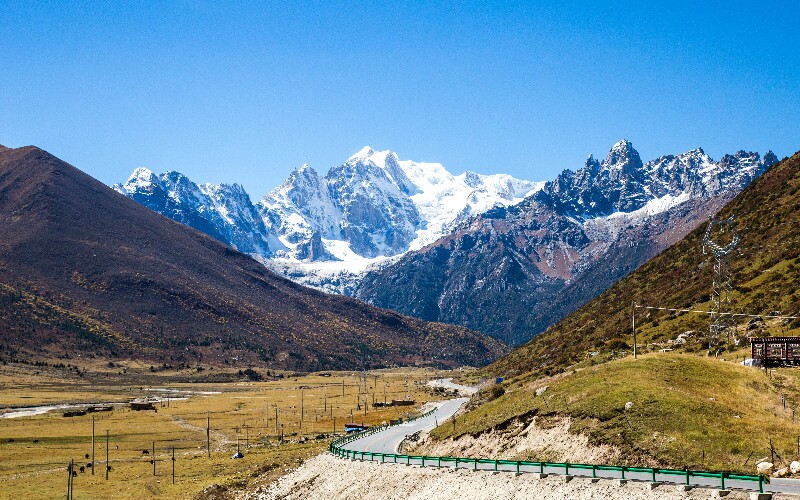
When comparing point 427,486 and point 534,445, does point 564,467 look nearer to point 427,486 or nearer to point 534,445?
point 427,486

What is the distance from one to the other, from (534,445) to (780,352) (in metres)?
28.7

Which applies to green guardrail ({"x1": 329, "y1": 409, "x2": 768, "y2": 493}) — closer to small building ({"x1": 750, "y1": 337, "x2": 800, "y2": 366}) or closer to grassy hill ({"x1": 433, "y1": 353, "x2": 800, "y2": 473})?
grassy hill ({"x1": 433, "y1": 353, "x2": 800, "y2": 473})

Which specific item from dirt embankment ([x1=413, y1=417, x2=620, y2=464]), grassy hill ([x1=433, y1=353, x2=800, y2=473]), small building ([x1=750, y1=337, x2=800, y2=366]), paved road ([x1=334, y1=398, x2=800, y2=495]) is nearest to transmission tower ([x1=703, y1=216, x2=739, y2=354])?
small building ([x1=750, y1=337, x2=800, y2=366])

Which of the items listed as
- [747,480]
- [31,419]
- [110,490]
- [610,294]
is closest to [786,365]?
[747,480]

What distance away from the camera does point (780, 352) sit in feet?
249

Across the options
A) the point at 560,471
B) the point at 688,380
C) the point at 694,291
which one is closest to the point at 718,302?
the point at 688,380

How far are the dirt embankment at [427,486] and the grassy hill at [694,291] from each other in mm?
34116

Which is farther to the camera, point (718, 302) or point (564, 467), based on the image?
point (718, 302)

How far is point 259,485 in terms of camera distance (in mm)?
84500

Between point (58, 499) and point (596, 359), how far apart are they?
64251mm

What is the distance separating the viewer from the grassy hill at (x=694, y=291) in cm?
10269

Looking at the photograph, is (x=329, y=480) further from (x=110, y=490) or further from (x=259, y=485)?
(x=110, y=490)

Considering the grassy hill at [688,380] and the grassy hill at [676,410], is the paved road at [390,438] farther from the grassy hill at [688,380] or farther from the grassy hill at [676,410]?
the grassy hill at [676,410]

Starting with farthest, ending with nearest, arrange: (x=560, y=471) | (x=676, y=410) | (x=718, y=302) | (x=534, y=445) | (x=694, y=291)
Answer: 1. (x=694, y=291)
2. (x=718, y=302)
3. (x=534, y=445)
4. (x=676, y=410)
5. (x=560, y=471)
